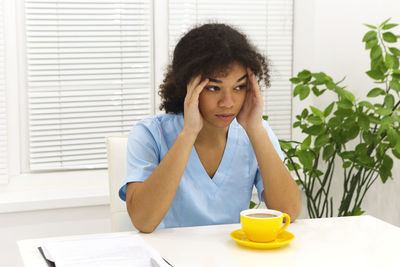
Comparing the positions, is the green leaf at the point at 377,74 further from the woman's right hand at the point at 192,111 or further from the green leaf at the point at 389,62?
the woman's right hand at the point at 192,111

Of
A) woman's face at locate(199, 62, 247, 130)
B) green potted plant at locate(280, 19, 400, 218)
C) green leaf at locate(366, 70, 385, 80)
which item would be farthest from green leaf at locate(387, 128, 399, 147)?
woman's face at locate(199, 62, 247, 130)

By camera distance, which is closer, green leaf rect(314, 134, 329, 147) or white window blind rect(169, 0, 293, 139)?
green leaf rect(314, 134, 329, 147)

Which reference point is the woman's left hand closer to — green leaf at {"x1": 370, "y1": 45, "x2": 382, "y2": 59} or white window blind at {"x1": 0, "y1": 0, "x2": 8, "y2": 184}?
green leaf at {"x1": 370, "y1": 45, "x2": 382, "y2": 59}

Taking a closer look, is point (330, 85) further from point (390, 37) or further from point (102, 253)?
point (102, 253)

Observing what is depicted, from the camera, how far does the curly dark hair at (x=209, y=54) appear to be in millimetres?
1374

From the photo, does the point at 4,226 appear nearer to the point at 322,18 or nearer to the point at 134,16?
the point at 134,16

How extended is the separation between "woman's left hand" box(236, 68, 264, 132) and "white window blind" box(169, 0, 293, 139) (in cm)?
115

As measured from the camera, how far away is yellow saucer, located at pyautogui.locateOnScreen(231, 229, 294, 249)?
112 centimetres

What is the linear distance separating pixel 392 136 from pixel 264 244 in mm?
1226

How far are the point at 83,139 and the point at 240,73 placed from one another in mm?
1276

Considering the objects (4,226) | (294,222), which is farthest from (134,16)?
(294,222)

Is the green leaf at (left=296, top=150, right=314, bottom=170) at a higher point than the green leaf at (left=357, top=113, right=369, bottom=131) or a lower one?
lower

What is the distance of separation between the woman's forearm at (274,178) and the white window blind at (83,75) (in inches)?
46.2

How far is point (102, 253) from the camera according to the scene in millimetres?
1044
